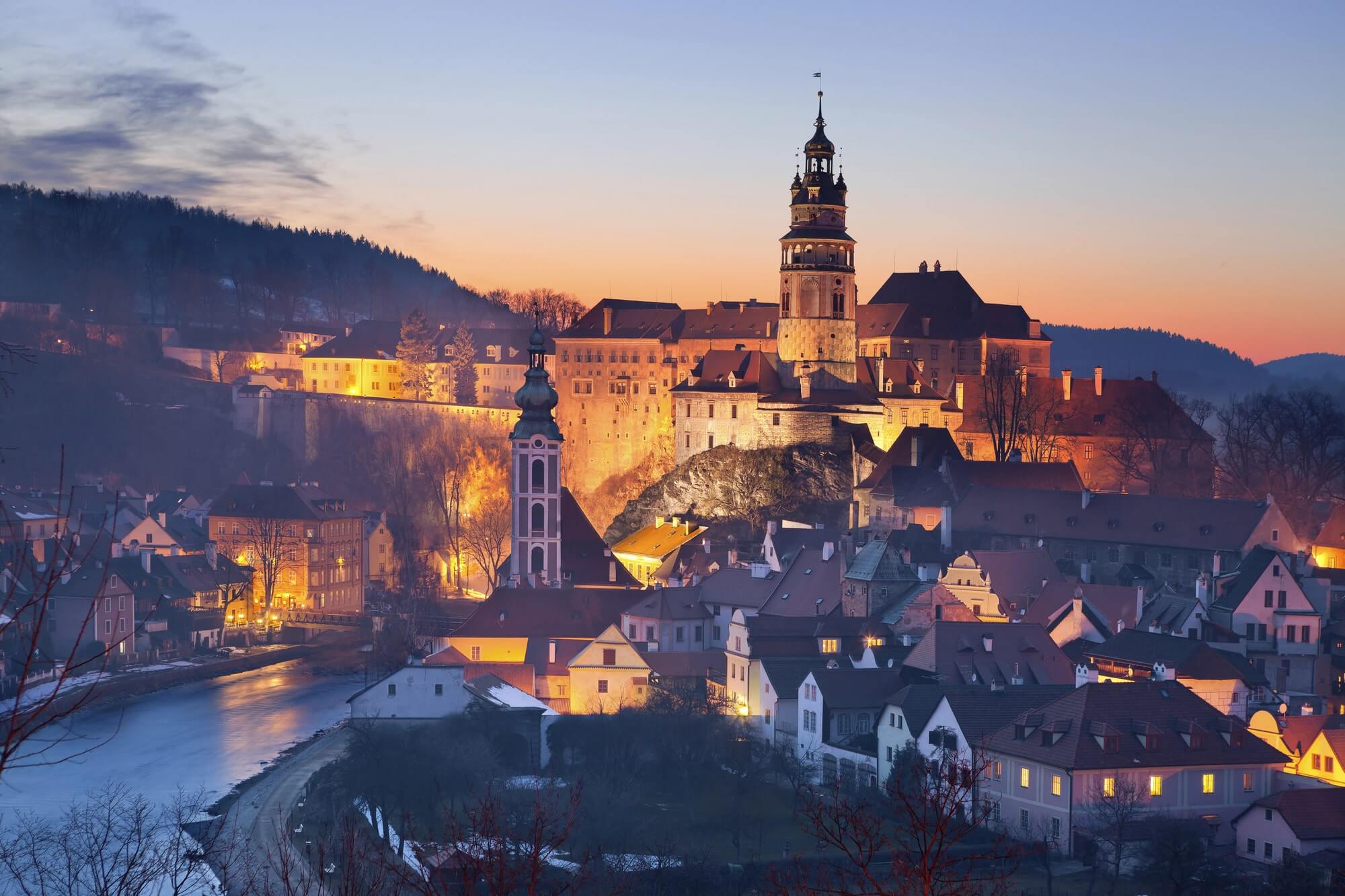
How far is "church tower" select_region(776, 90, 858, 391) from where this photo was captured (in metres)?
55.0

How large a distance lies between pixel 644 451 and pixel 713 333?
17.0 ft

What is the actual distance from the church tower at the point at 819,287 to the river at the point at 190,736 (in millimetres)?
19004

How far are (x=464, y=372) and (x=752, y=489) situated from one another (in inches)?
1136

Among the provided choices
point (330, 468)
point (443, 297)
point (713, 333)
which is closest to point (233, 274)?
point (443, 297)

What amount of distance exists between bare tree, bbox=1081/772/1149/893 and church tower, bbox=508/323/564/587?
70.0 ft

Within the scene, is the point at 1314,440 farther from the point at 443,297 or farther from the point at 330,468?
the point at 443,297

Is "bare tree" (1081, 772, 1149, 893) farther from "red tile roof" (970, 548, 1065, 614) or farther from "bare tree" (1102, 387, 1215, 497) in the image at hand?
"bare tree" (1102, 387, 1215, 497)

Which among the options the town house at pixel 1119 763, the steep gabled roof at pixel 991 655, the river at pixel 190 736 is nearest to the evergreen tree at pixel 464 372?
the river at pixel 190 736

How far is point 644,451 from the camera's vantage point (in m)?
64.6

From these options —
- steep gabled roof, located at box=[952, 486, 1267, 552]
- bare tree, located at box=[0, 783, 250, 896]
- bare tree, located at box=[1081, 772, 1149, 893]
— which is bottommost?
bare tree, located at box=[0, 783, 250, 896]

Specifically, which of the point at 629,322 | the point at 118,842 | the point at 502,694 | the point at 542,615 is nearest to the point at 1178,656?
the point at 502,694

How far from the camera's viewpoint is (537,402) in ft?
149

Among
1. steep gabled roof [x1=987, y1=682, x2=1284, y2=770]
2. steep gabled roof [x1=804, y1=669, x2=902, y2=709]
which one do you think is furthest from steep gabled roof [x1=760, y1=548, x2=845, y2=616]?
steep gabled roof [x1=987, y1=682, x2=1284, y2=770]

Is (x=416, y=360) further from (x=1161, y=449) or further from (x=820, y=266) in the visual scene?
(x=1161, y=449)
